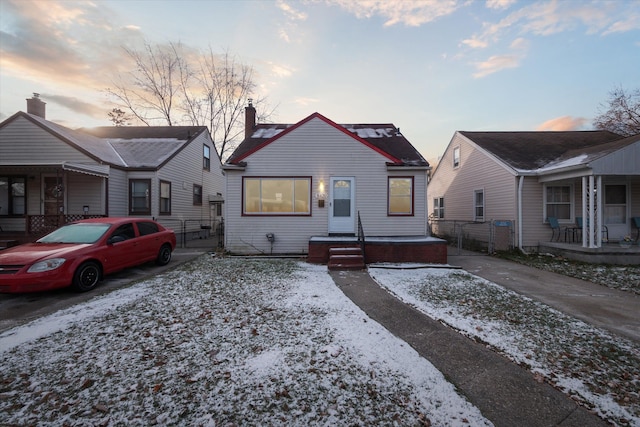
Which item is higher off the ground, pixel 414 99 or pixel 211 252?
pixel 414 99

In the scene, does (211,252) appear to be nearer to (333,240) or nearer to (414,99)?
(333,240)

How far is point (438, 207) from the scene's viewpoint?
18.5m

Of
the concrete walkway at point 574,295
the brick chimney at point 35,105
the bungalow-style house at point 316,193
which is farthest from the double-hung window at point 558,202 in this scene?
the brick chimney at point 35,105

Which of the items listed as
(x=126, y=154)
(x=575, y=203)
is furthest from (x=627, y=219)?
(x=126, y=154)

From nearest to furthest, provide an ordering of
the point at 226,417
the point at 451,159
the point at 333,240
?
the point at 226,417
the point at 333,240
the point at 451,159

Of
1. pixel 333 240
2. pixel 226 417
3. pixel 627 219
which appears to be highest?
pixel 627 219

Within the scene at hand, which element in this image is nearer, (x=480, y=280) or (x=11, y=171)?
(x=480, y=280)

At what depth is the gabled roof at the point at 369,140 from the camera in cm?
1022

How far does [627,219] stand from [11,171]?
2488 cm

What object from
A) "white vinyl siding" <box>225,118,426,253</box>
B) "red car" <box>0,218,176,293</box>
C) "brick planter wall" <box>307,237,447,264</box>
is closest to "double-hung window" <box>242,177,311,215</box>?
"white vinyl siding" <box>225,118,426,253</box>

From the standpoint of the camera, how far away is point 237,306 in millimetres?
4945

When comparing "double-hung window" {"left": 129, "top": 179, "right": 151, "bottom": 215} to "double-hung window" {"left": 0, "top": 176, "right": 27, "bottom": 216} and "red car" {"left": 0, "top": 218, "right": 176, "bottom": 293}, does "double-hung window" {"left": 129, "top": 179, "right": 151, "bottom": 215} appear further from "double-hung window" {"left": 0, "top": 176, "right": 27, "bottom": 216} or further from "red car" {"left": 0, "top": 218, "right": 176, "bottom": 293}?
"red car" {"left": 0, "top": 218, "right": 176, "bottom": 293}

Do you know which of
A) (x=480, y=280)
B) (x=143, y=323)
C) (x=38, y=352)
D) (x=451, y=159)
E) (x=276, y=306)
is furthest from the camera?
(x=451, y=159)

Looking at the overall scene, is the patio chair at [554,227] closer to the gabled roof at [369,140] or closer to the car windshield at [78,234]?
the gabled roof at [369,140]
